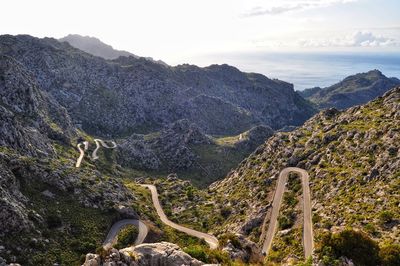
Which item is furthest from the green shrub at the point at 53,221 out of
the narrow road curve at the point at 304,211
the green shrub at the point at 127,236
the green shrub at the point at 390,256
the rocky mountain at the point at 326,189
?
the green shrub at the point at 390,256

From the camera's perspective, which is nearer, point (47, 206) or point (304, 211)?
point (47, 206)

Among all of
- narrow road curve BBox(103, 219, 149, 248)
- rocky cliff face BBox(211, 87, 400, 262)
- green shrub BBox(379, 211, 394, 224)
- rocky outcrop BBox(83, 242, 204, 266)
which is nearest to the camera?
rocky outcrop BBox(83, 242, 204, 266)

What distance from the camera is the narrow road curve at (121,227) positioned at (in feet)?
318

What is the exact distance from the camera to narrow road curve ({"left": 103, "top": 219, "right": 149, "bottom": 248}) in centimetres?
9697

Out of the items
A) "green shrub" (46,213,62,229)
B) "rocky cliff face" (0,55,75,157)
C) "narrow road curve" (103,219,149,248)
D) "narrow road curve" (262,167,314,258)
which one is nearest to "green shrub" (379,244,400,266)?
"narrow road curve" (262,167,314,258)

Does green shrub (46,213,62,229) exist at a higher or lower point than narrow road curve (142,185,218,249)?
higher

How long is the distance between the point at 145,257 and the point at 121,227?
6111cm

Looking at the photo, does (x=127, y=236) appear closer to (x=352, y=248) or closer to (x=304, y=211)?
(x=304, y=211)

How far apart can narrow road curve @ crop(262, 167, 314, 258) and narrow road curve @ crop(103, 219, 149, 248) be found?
104 feet

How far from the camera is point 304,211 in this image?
11456 cm

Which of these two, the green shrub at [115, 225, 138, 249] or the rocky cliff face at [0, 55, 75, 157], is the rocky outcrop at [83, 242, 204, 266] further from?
the rocky cliff face at [0, 55, 75, 157]

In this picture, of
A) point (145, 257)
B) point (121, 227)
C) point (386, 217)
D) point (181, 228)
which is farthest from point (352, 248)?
point (181, 228)

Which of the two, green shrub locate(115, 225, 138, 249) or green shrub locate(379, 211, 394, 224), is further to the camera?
green shrub locate(115, 225, 138, 249)

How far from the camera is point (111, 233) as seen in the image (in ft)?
335
